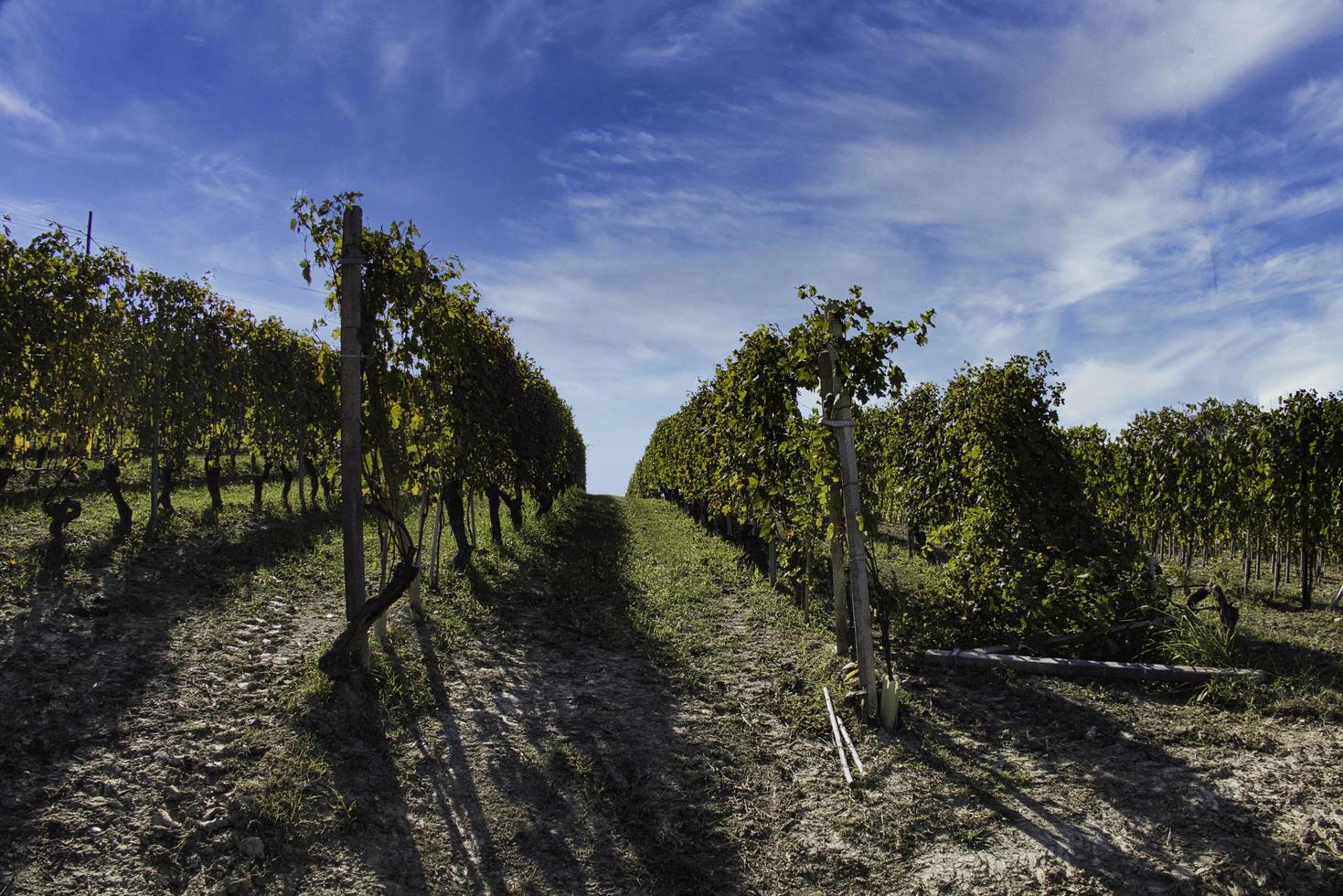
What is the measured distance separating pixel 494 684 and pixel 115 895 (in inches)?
122

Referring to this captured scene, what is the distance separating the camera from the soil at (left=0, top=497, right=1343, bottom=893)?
368 centimetres

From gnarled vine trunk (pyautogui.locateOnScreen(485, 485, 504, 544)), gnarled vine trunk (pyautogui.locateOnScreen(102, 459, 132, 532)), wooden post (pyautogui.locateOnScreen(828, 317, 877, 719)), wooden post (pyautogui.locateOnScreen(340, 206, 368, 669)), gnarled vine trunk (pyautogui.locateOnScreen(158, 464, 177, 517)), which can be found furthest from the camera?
gnarled vine trunk (pyautogui.locateOnScreen(485, 485, 504, 544))

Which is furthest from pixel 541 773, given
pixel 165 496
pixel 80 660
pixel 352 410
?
pixel 165 496

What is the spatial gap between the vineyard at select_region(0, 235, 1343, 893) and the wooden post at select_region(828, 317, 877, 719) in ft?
0.10

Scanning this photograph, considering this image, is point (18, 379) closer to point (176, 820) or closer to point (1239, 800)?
point (176, 820)

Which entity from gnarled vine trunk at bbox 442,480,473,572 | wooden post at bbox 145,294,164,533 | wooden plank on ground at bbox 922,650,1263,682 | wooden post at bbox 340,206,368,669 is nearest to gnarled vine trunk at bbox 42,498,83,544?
wooden post at bbox 145,294,164,533

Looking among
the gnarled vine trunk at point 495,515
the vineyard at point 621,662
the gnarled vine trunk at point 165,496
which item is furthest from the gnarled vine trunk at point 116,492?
the gnarled vine trunk at point 495,515

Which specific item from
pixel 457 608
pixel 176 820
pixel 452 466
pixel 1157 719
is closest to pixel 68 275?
pixel 452 466

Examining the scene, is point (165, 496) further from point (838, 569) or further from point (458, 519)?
point (838, 569)

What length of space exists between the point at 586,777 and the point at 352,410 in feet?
10.8

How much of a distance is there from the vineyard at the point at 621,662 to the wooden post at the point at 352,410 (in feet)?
0.09

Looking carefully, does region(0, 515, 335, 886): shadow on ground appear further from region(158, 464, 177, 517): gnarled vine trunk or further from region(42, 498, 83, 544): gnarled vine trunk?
region(158, 464, 177, 517): gnarled vine trunk

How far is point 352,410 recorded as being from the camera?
579cm

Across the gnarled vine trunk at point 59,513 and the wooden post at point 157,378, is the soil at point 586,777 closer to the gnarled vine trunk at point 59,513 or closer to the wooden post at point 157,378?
the gnarled vine trunk at point 59,513
